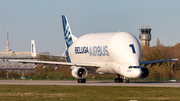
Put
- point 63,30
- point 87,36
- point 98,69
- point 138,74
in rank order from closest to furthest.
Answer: point 138,74, point 98,69, point 87,36, point 63,30

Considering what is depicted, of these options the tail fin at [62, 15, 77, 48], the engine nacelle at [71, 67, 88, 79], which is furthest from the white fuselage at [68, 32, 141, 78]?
the tail fin at [62, 15, 77, 48]

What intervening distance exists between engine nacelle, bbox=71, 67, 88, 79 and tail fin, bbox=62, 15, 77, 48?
13.5 metres

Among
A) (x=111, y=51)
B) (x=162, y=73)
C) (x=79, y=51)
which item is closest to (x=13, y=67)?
(x=162, y=73)

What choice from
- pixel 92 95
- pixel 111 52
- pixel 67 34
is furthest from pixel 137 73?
pixel 67 34

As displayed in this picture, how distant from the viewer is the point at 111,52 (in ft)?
170

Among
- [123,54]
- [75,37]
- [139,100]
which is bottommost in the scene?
[139,100]

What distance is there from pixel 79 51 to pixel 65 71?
29.4 feet

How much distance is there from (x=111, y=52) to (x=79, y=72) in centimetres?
566

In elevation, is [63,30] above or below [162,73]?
above

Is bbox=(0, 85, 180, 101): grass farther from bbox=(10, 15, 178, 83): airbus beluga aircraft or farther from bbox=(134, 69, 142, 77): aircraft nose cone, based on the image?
bbox=(10, 15, 178, 83): airbus beluga aircraft

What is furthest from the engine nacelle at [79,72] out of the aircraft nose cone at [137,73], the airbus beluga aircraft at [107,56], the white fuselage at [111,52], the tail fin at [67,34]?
the tail fin at [67,34]

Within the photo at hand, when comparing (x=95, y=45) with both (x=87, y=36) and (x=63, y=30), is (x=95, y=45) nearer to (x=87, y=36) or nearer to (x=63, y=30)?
(x=87, y=36)

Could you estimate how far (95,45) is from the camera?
56.0 meters

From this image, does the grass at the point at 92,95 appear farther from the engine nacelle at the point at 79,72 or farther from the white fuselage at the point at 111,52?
the engine nacelle at the point at 79,72
